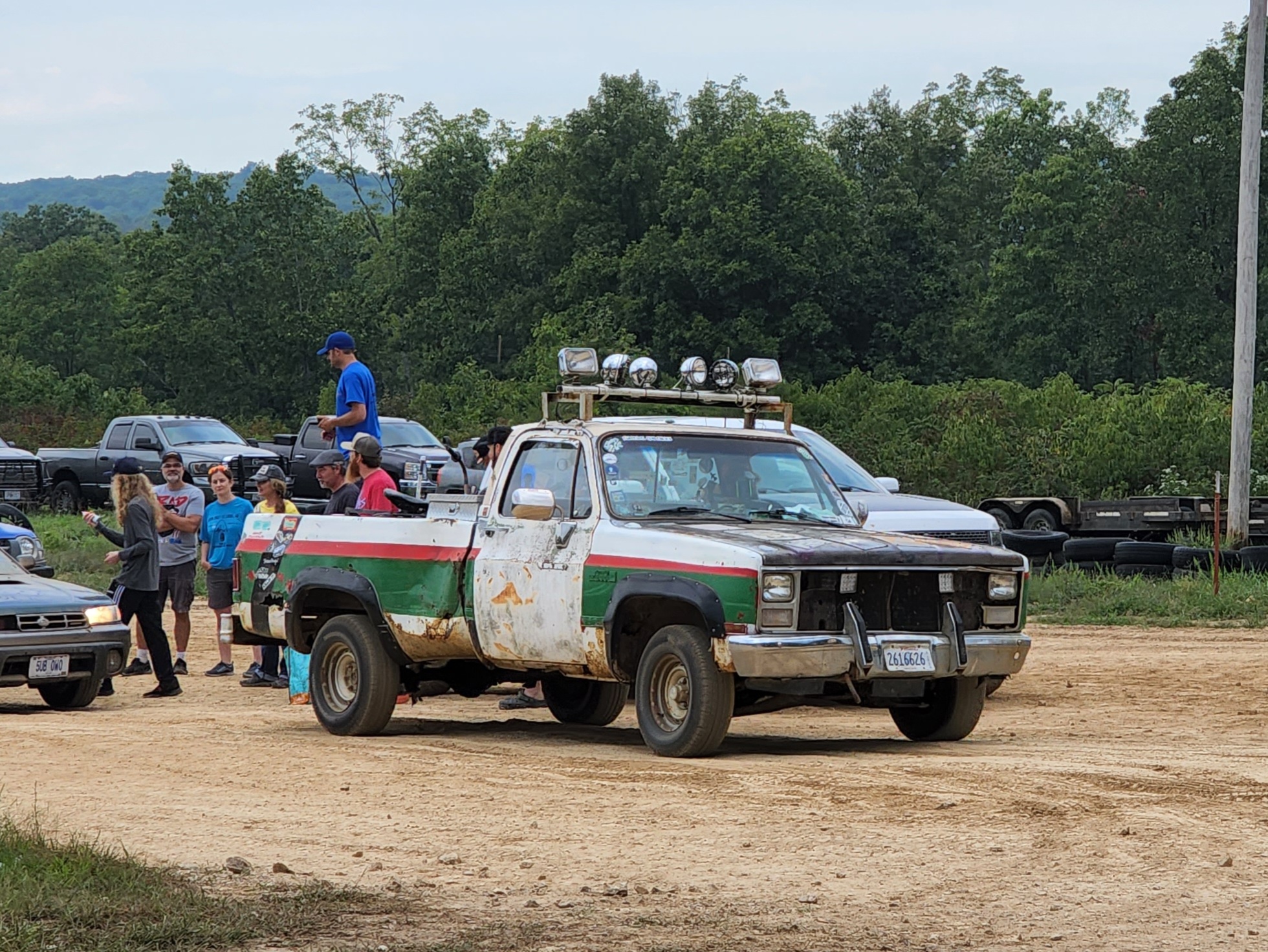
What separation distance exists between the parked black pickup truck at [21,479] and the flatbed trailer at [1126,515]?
19544mm

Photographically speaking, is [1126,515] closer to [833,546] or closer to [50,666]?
[50,666]

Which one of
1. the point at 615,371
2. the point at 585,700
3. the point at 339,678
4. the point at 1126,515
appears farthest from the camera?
the point at 1126,515

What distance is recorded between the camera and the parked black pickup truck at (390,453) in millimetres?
34875

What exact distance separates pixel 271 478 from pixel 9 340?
238ft

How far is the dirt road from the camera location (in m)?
6.92

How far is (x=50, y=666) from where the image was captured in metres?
14.9

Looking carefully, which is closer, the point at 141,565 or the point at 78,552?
the point at 141,565

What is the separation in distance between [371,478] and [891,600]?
455 centimetres

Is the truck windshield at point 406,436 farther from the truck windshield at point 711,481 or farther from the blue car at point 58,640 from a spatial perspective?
the truck windshield at point 711,481

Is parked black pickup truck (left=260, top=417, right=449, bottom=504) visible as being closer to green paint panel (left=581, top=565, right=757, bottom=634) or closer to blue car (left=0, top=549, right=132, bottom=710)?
blue car (left=0, top=549, right=132, bottom=710)

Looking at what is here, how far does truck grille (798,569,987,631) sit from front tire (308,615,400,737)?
130 inches

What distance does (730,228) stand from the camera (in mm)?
60750

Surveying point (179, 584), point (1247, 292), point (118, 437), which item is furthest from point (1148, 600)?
point (118, 437)

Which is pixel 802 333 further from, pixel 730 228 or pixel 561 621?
pixel 561 621
